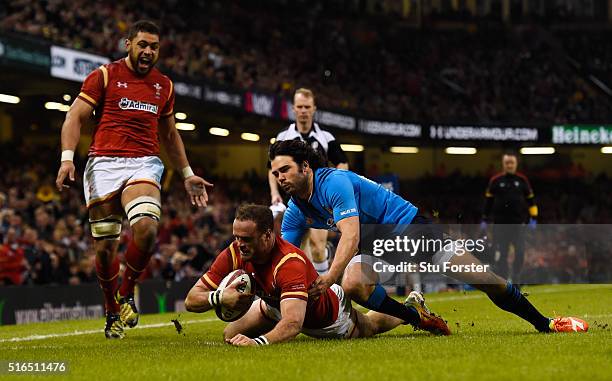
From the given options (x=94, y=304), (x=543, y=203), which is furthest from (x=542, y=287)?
(x=543, y=203)

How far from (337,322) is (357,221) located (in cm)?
84

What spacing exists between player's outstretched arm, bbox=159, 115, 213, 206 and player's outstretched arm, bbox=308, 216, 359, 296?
1.88 metres

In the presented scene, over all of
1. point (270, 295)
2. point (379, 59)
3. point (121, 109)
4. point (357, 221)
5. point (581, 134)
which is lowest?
point (270, 295)

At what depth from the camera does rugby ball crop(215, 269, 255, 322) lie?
23.1ft

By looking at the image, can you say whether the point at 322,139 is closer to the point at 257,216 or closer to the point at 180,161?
the point at 180,161

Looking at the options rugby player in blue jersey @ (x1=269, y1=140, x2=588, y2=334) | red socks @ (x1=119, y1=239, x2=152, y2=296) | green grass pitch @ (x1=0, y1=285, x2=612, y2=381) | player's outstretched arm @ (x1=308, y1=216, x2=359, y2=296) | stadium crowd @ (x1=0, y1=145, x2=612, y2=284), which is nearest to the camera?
green grass pitch @ (x1=0, y1=285, x2=612, y2=381)

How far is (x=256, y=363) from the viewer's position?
19.2 ft

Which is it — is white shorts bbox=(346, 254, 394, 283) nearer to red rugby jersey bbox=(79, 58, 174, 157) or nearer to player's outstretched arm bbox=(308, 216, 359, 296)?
player's outstretched arm bbox=(308, 216, 359, 296)

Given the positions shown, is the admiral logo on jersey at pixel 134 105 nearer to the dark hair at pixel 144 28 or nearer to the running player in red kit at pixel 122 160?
the running player in red kit at pixel 122 160

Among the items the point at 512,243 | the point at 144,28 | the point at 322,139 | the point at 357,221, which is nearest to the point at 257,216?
the point at 357,221

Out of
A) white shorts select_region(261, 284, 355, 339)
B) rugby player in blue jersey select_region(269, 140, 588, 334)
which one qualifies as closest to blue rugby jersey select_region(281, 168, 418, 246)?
rugby player in blue jersey select_region(269, 140, 588, 334)

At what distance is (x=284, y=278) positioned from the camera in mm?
6945

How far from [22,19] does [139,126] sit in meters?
13.0

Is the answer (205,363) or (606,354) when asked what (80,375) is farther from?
(606,354)
